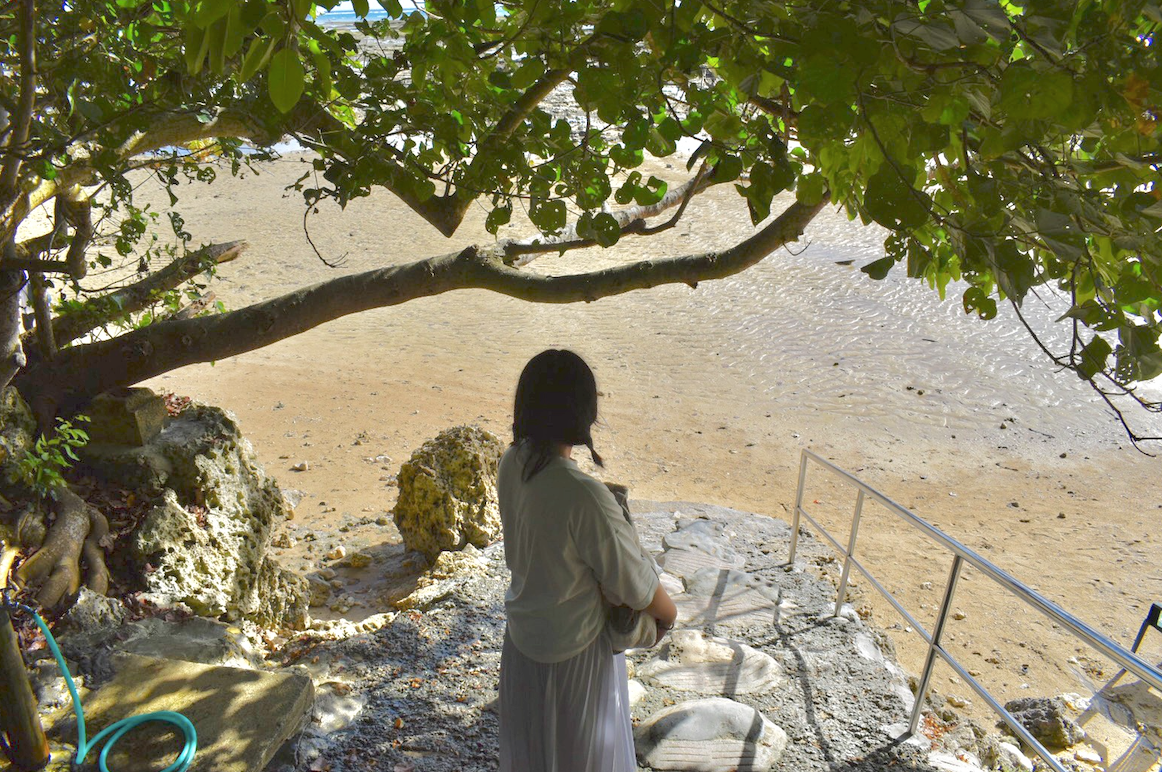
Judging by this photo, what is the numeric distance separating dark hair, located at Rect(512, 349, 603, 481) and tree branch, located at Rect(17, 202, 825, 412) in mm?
1735

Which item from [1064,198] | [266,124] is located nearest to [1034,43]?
[1064,198]

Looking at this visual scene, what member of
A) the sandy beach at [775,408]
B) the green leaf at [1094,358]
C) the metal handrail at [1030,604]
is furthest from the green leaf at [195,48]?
the sandy beach at [775,408]

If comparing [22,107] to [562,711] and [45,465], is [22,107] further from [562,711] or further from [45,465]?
[562,711]

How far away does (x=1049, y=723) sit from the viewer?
4.18 meters

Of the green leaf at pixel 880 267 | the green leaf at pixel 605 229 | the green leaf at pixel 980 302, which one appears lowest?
the green leaf at pixel 980 302

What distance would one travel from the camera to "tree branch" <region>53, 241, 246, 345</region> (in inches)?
177

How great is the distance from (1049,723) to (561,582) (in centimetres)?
339

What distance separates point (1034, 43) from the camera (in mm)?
1560

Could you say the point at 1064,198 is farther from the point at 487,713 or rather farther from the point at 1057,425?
the point at 1057,425

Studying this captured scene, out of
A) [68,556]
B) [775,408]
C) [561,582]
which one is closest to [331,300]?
[68,556]

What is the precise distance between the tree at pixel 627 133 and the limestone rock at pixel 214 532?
18.0 inches

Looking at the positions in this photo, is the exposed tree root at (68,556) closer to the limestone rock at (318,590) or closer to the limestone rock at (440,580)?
the limestone rock at (440,580)

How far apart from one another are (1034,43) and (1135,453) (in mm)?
9647

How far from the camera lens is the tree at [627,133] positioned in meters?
1.65
